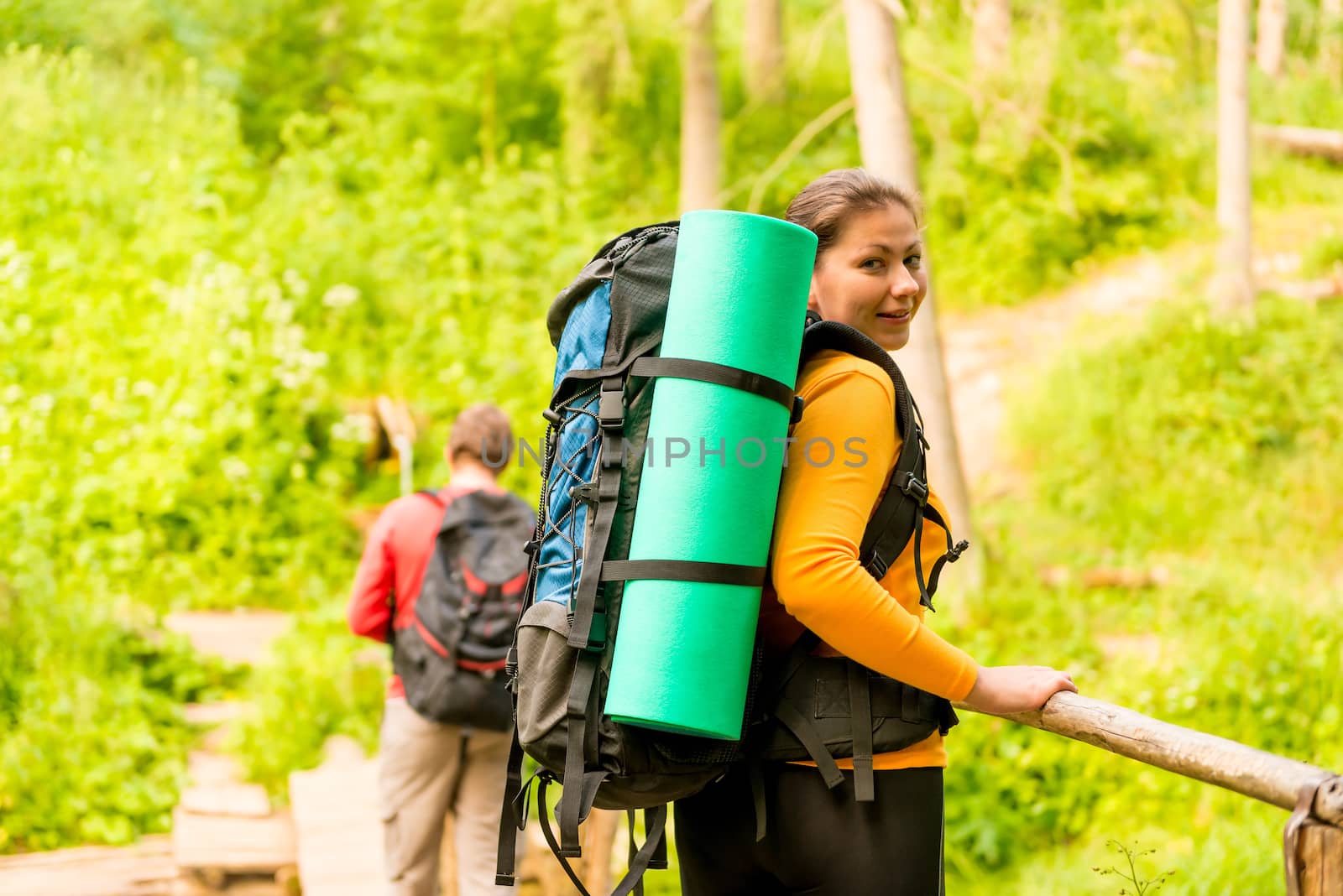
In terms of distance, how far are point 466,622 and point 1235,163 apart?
30.8 ft

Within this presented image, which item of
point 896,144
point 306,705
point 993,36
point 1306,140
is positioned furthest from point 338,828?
point 1306,140

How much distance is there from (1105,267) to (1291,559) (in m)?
4.98

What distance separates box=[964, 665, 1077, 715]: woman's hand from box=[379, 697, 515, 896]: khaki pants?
249 centimetres

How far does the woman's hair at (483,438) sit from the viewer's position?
3.93m

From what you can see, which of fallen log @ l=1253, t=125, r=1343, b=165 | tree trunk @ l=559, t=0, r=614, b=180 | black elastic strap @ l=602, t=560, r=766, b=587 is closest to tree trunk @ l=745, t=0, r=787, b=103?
tree trunk @ l=559, t=0, r=614, b=180

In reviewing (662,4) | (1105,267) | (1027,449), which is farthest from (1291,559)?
(662,4)

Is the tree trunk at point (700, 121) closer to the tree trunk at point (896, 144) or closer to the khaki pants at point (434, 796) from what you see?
the tree trunk at point (896, 144)

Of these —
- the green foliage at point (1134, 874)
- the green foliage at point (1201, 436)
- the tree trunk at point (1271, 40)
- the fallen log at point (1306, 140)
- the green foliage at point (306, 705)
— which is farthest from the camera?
the tree trunk at point (1271, 40)

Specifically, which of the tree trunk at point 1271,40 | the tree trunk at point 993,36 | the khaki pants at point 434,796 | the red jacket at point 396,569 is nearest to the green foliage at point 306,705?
the khaki pants at point 434,796

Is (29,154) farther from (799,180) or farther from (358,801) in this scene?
(799,180)

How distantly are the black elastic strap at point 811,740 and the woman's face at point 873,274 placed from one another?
59 centimetres

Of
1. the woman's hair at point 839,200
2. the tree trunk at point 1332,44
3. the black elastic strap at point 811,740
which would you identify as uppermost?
the tree trunk at point 1332,44

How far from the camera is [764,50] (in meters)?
12.5

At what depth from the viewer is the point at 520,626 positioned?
67.7 inches
